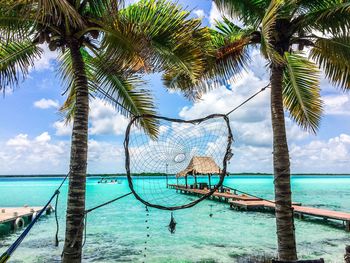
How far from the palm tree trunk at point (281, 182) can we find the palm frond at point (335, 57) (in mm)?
976

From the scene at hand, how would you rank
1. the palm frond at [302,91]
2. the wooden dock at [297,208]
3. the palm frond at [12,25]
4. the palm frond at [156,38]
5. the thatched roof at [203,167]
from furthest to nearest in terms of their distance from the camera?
the thatched roof at [203,167] → the wooden dock at [297,208] → the palm frond at [302,91] → the palm frond at [156,38] → the palm frond at [12,25]

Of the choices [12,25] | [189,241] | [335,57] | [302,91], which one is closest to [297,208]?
[189,241]

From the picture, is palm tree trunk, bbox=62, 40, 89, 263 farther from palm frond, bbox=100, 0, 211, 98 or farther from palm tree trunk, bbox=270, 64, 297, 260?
palm tree trunk, bbox=270, 64, 297, 260

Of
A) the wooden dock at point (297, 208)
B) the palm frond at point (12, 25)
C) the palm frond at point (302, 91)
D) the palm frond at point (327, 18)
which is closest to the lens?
the palm frond at point (12, 25)

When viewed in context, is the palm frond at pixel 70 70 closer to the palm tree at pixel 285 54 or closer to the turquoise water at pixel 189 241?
the palm tree at pixel 285 54

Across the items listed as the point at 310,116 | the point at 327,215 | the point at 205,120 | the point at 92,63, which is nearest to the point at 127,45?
the point at 205,120

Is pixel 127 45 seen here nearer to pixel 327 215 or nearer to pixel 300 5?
pixel 300 5

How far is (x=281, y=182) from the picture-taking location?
6.34 meters

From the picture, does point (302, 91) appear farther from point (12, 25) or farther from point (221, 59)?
point (12, 25)

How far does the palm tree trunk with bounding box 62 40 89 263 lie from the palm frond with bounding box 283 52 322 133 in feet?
14.1

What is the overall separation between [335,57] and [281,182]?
104 inches

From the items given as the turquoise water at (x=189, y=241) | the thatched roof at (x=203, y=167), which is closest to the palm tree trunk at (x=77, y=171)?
the turquoise water at (x=189, y=241)

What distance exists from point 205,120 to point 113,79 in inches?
127

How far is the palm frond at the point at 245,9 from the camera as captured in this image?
6973 mm
